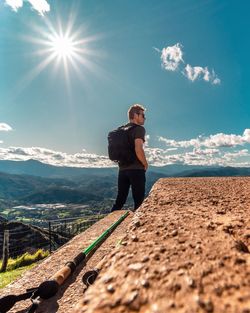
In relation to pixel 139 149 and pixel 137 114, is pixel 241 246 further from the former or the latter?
pixel 137 114

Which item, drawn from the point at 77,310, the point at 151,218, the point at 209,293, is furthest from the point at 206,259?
the point at 151,218

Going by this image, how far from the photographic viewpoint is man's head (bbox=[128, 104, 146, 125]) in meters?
6.84

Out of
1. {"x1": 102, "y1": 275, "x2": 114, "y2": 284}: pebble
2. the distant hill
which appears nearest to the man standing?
{"x1": 102, "y1": 275, "x2": 114, "y2": 284}: pebble

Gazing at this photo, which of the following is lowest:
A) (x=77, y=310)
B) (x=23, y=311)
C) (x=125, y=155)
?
(x=23, y=311)

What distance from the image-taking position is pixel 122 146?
21.4ft

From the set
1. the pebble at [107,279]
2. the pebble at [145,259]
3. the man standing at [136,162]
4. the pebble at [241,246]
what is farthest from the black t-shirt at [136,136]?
the pebble at [107,279]

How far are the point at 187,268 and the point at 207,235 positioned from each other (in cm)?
38

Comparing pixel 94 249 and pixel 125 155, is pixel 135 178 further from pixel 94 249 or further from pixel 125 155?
pixel 94 249

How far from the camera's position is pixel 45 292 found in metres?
2.10

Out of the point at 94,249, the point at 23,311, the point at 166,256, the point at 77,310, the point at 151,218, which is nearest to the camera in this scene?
the point at 77,310

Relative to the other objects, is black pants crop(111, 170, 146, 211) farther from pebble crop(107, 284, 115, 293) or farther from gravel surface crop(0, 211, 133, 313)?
pebble crop(107, 284, 115, 293)

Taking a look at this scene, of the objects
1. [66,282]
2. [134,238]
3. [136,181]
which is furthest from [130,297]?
[136,181]

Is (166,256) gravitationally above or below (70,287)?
above

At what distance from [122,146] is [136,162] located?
48 cm
